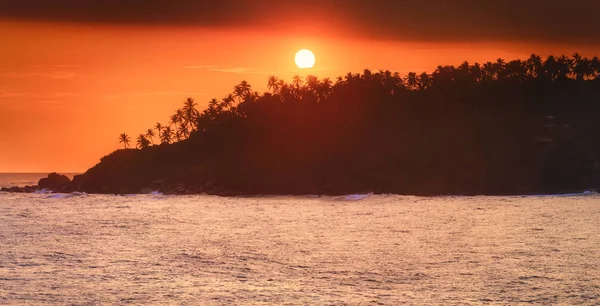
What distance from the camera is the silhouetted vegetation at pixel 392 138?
363 feet

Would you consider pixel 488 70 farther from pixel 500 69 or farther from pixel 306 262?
pixel 306 262

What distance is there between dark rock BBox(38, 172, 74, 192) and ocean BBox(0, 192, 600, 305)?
93.7 meters

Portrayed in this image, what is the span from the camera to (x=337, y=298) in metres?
14.0

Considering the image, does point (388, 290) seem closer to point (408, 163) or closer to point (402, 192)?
point (402, 192)

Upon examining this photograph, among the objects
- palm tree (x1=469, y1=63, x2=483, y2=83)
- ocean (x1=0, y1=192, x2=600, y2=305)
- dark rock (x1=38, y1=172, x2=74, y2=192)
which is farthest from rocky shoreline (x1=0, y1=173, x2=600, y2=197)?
ocean (x1=0, y1=192, x2=600, y2=305)

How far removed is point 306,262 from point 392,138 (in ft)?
346

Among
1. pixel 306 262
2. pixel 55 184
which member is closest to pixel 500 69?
pixel 55 184

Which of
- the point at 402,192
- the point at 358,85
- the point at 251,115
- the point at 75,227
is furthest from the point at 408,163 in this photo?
the point at 75,227

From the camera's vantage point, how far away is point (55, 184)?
126 metres

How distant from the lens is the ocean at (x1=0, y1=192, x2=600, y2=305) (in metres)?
14.5

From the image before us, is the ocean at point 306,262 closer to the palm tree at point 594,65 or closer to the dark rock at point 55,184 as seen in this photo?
the dark rock at point 55,184

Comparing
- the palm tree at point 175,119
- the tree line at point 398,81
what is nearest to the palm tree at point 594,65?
the tree line at point 398,81

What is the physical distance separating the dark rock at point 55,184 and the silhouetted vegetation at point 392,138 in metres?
2.66

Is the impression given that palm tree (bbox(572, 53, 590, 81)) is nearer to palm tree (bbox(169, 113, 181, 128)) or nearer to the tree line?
the tree line
